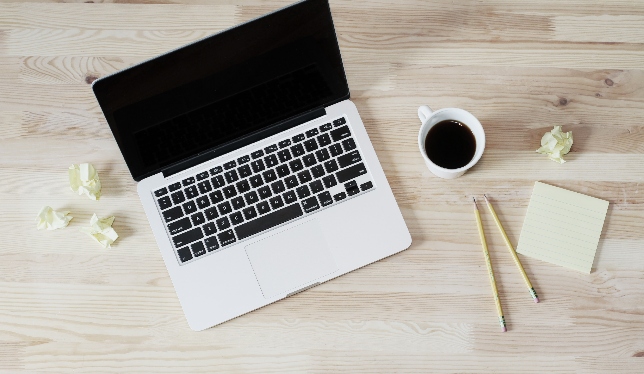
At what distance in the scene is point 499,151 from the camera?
40.7 inches

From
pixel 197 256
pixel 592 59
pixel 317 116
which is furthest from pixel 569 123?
pixel 197 256

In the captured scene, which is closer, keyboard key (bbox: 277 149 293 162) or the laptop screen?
the laptop screen

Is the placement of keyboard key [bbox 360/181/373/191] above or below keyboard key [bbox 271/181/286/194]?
below

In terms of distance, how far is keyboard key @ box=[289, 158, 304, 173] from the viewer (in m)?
1.00

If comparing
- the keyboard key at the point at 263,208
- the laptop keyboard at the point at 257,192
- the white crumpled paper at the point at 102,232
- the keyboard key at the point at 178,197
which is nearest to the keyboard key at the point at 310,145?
the laptop keyboard at the point at 257,192

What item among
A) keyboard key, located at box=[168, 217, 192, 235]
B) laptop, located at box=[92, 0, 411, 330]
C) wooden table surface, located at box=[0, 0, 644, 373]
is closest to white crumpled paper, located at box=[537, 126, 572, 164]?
wooden table surface, located at box=[0, 0, 644, 373]

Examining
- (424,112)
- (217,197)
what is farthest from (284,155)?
(424,112)

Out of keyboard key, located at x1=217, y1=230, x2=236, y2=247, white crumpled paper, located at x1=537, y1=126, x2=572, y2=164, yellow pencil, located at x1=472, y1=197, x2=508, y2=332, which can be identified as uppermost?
keyboard key, located at x1=217, y1=230, x2=236, y2=247

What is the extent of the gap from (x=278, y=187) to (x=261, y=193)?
3 cm

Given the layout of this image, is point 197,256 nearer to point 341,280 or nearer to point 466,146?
point 341,280

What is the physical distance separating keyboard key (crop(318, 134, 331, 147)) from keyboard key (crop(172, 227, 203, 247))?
236mm

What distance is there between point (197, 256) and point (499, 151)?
52 centimetres

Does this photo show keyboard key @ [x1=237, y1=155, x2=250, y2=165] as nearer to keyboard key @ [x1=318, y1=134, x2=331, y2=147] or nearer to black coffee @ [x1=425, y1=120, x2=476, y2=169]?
keyboard key @ [x1=318, y1=134, x2=331, y2=147]

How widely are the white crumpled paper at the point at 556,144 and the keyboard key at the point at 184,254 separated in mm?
586
